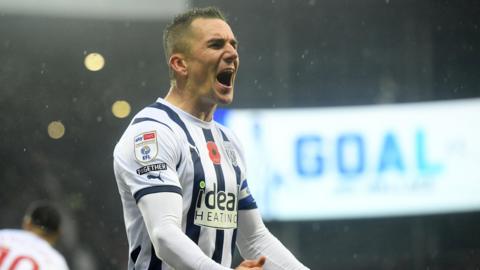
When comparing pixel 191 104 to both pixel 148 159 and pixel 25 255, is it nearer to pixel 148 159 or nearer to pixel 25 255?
pixel 148 159

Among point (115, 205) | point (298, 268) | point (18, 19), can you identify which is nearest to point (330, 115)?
point (115, 205)

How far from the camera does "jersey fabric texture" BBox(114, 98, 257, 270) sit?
2.54 metres

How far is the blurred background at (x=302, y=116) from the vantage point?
6.71 metres

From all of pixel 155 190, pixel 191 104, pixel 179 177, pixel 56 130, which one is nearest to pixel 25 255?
pixel 155 190

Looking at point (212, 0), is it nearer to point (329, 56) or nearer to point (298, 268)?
point (329, 56)

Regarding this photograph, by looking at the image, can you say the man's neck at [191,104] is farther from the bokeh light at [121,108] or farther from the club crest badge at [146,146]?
the bokeh light at [121,108]

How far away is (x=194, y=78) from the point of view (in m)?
2.78

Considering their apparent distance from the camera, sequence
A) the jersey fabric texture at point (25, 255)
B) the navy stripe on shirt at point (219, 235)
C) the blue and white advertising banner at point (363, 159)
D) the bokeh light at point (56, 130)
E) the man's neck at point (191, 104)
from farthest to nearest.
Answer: the blue and white advertising banner at point (363, 159) < the bokeh light at point (56, 130) < the man's neck at point (191, 104) < the navy stripe on shirt at point (219, 235) < the jersey fabric texture at point (25, 255)

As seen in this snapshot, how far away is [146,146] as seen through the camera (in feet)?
8.38

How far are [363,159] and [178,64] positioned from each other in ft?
14.7

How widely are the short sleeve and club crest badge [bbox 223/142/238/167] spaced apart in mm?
229

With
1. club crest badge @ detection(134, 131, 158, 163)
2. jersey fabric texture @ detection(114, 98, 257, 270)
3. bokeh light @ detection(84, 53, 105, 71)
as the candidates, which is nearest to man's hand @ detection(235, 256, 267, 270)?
jersey fabric texture @ detection(114, 98, 257, 270)

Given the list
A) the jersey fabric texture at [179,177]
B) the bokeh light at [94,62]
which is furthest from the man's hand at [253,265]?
the bokeh light at [94,62]

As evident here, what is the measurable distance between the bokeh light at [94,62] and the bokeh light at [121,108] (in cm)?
30
